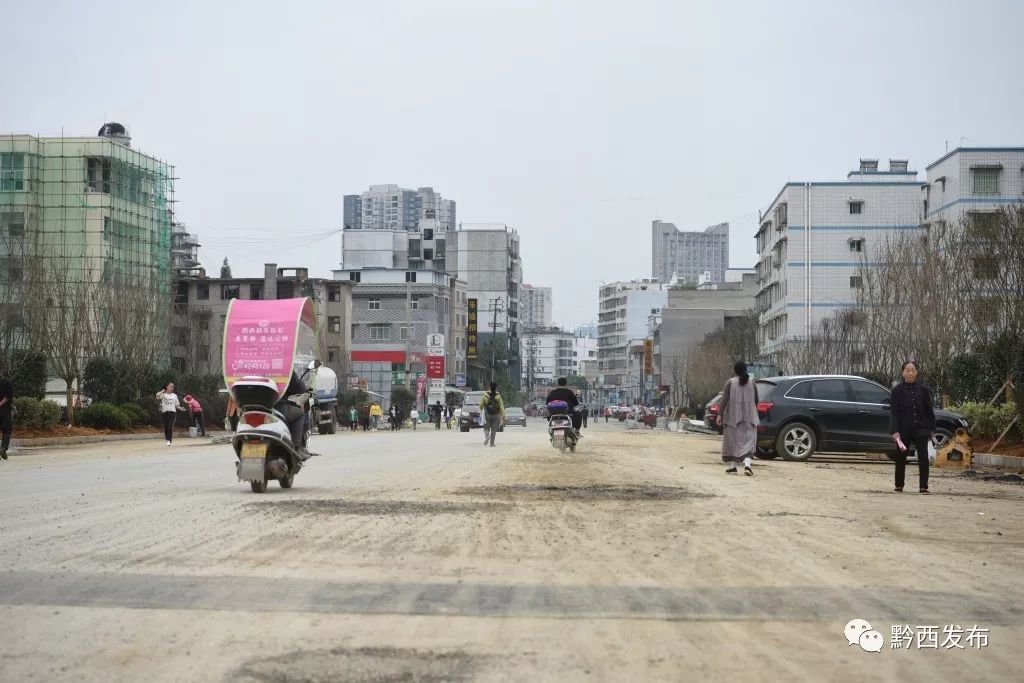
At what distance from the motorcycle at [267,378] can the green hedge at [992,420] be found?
563 inches

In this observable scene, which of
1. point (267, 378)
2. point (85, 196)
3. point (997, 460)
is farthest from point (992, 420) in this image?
Result: point (85, 196)

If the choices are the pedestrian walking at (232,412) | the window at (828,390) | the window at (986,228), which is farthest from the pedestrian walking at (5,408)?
the window at (986,228)

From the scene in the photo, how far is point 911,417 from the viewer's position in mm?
14688

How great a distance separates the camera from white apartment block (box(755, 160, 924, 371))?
258ft

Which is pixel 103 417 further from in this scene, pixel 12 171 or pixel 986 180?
pixel 986 180

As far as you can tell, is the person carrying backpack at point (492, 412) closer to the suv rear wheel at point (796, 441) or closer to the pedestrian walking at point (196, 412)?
the suv rear wheel at point (796, 441)

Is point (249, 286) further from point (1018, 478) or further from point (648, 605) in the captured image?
point (648, 605)

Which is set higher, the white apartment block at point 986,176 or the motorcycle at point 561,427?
the white apartment block at point 986,176

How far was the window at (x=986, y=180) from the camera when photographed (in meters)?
67.5

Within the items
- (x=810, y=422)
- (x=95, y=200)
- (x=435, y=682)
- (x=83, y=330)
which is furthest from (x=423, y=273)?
(x=435, y=682)

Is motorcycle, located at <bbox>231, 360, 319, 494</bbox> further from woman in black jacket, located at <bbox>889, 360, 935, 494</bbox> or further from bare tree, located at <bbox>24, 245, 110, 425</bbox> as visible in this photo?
bare tree, located at <bbox>24, 245, 110, 425</bbox>

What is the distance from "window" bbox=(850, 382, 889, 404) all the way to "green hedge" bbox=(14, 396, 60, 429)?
21701 millimetres

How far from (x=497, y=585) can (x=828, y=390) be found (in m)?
17.4

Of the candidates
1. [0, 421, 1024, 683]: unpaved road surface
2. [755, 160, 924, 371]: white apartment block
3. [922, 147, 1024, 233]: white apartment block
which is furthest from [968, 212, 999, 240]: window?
[755, 160, 924, 371]: white apartment block
